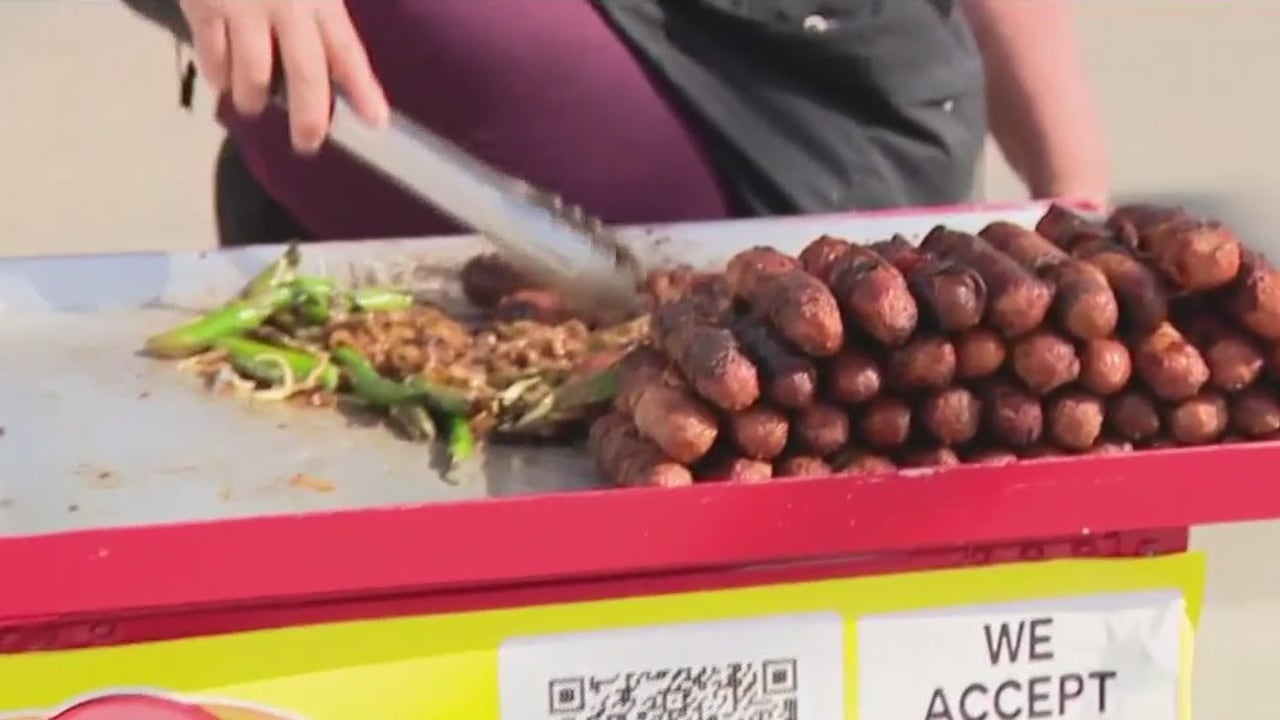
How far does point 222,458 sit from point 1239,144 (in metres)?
2.58

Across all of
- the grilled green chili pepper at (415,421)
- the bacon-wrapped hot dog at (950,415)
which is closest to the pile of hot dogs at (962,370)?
the bacon-wrapped hot dog at (950,415)

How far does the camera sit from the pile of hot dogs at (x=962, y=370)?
0.71 metres

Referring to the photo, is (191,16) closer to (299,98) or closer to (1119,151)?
(299,98)

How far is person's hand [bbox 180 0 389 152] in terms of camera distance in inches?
34.2

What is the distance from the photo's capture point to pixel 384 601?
0.68m

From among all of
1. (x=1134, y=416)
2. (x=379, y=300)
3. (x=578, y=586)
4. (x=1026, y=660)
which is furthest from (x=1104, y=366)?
(x=379, y=300)

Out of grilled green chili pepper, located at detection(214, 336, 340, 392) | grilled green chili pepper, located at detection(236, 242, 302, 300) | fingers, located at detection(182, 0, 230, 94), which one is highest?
fingers, located at detection(182, 0, 230, 94)

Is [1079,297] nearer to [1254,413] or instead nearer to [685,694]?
[1254,413]

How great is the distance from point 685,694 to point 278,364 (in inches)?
11.8

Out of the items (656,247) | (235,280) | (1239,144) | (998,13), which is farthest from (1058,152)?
(1239,144)

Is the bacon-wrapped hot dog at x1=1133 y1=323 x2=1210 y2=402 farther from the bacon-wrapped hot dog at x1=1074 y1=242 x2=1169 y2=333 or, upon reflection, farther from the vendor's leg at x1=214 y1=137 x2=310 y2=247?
the vendor's leg at x1=214 y1=137 x2=310 y2=247

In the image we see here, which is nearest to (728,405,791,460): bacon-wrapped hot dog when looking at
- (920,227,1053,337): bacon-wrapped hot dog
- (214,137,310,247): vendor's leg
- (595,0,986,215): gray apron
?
(920,227,1053,337): bacon-wrapped hot dog

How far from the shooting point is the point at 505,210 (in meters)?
0.92

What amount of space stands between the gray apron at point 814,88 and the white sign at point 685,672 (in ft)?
1.69
